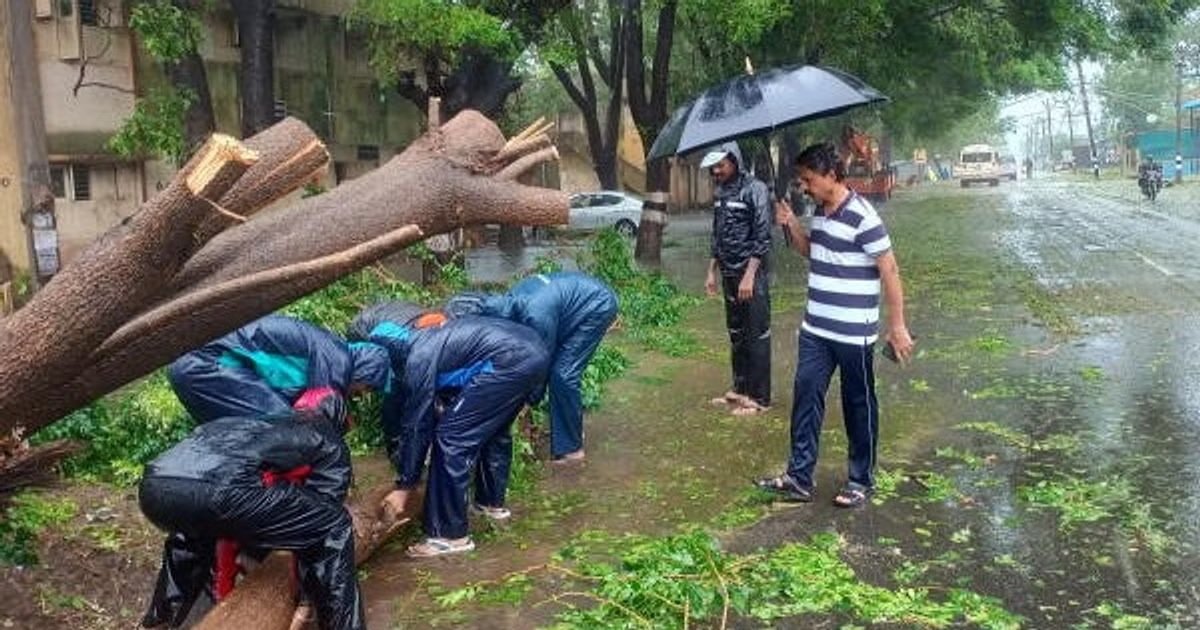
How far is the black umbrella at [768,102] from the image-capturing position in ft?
22.2

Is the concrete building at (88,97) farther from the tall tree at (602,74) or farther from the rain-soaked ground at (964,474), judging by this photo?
the rain-soaked ground at (964,474)

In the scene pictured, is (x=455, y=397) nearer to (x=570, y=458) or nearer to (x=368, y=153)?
(x=570, y=458)

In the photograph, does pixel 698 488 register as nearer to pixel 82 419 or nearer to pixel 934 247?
pixel 82 419

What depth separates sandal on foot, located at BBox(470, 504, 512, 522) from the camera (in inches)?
221

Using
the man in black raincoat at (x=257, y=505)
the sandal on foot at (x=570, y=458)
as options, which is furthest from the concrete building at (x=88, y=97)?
the man in black raincoat at (x=257, y=505)

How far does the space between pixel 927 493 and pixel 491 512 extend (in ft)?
7.39

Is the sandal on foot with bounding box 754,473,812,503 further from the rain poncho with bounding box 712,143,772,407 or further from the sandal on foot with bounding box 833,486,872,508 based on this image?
the rain poncho with bounding box 712,143,772,407

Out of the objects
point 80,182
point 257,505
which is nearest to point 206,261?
point 257,505

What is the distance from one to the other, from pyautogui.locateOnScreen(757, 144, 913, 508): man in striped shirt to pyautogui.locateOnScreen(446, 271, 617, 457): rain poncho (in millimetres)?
1349

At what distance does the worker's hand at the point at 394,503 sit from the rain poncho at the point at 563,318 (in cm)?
109

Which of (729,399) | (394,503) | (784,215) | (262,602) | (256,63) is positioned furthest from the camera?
(256,63)

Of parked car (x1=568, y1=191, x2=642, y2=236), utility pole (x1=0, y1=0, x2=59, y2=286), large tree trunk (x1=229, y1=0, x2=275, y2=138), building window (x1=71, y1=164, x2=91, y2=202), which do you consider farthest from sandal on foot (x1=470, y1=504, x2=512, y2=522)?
parked car (x1=568, y1=191, x2=642, y2=236)

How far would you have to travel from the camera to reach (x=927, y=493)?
19.1ft

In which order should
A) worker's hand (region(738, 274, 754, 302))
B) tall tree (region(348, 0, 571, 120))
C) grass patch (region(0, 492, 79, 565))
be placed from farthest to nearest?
tall tree (region(348, 0, 571, 120))
worker's hand (region(738, 274, 754, 302))
grass patch (region(0, 492, 79, 565))
